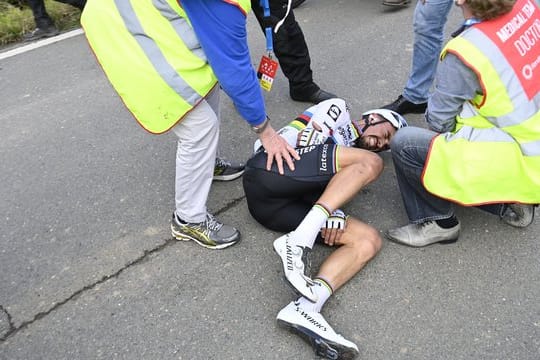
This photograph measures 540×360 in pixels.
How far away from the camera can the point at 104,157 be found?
3.27 metres

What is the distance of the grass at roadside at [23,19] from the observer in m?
4.98

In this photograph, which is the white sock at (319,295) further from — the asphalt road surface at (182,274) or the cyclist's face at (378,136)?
the cyclist's face at (378,136)

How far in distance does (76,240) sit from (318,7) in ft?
11.4

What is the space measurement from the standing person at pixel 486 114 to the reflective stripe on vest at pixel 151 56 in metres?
0.96

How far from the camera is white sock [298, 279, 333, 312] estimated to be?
207 cm

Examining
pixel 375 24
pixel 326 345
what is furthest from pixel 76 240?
pixel 375 24

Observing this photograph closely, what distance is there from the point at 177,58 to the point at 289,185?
0.75 metres

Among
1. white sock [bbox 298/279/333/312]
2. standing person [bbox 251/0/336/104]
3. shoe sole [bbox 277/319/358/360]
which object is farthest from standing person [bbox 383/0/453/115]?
shoe sole [bbox 277/319/358/360]

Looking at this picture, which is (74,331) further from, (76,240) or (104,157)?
(104,157)

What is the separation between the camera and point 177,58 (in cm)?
201

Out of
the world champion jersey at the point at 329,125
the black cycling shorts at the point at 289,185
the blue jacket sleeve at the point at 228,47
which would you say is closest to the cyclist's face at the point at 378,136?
the world champion jersey at the point at 329,125

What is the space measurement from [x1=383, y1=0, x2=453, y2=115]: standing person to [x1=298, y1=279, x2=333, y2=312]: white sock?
161 centimetres

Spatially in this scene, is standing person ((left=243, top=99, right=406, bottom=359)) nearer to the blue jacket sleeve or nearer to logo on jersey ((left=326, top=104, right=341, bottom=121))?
logo on jersey ((left=326, top=104, right=341, bottom=121))

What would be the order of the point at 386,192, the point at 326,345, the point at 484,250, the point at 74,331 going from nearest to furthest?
the point at 326,345 → the point at 74,331 → the point at 484,250 → the point at 386,192
